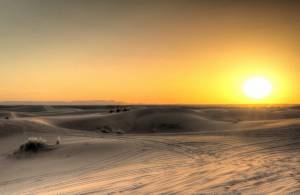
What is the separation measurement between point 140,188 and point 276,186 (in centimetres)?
251

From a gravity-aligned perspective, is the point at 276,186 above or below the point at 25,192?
above

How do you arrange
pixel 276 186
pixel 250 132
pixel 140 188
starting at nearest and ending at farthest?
pixel 276 186
pixel 140 188
pixel 250 132

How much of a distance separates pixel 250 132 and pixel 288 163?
8593mm

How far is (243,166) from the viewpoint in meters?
8.19

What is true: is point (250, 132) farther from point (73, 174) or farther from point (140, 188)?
point (140, 188)

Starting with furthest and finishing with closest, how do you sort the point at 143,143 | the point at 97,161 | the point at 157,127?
the point at 157,127 < the point at 143,143 < the point at 97,161

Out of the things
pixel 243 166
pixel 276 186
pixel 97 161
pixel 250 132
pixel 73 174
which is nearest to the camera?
pixel 276 186

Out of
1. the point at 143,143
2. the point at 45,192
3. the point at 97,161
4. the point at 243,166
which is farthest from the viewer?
the point at 143,143

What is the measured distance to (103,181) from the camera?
24.4ft

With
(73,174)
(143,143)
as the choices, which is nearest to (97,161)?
(73,174)

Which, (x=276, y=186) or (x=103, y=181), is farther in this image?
(x=103, y=181)

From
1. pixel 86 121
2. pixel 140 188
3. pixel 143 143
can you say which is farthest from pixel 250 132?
pixel 86 121

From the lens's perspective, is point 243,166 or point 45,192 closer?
point 45,192

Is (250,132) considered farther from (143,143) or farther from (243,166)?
(243,166)
